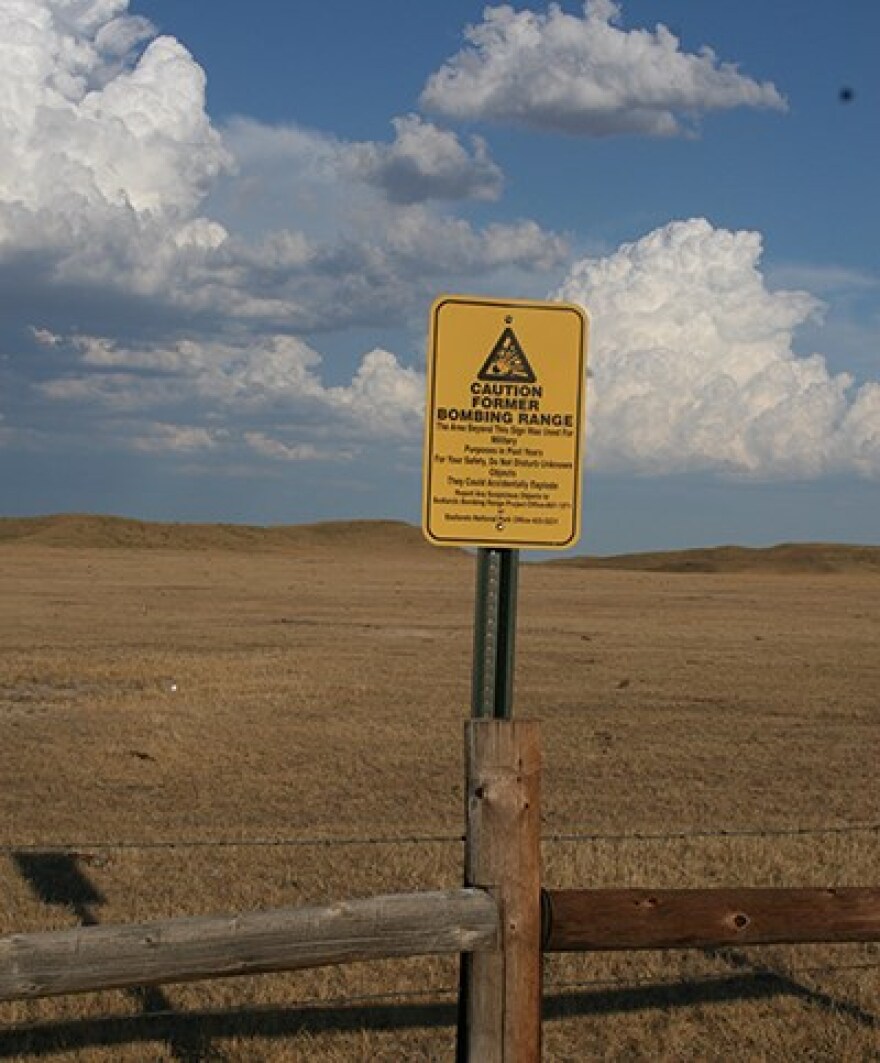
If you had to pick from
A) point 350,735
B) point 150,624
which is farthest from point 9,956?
point 150,624

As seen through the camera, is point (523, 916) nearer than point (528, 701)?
Yes

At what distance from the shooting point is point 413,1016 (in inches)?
290

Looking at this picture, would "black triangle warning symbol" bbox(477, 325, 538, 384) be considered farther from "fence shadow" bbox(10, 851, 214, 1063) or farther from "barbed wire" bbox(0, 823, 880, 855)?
"fence shadow" bbox(10, 851, 214, 1063)

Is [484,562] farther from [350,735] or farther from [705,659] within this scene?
[705,659]

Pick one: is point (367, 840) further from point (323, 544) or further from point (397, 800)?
point (323, 544)

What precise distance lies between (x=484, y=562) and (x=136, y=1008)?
3172 mm

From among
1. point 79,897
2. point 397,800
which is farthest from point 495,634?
point 397,800

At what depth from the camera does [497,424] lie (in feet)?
18.5

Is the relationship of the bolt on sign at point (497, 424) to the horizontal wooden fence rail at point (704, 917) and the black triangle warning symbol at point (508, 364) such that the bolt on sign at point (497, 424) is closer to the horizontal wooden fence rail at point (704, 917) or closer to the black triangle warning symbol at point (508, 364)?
the black triangle warning symbol at point (508, 364)

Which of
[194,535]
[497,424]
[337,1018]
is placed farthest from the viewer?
[194,535]

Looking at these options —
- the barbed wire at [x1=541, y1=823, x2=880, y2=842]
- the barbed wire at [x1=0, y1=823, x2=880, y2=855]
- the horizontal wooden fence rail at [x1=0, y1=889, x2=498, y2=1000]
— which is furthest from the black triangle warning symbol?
the barbed wire at [x1=541, y1=823, x2=880, y2=842]

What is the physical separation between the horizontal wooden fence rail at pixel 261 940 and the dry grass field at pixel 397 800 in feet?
6.15

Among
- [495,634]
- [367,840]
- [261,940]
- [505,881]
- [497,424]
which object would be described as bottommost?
[367,840]

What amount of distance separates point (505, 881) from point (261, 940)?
0.85 m
